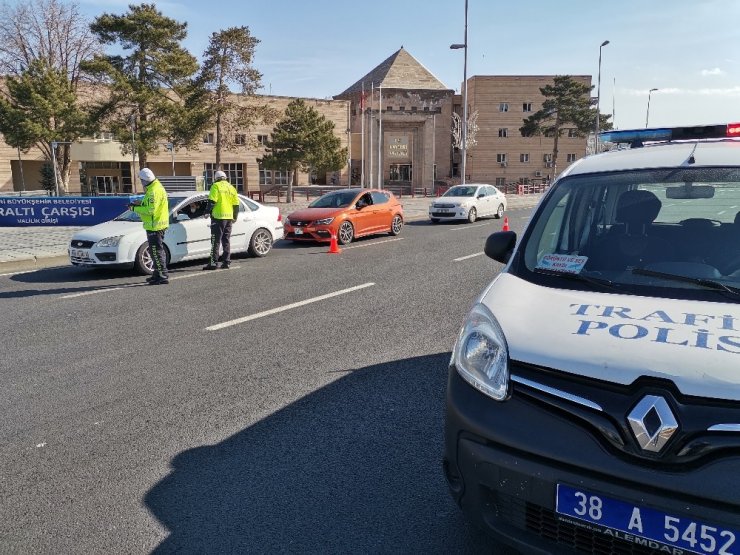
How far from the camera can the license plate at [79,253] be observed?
10402 millimetres

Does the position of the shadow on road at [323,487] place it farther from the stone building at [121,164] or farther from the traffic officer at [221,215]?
the stone building at [121,164]

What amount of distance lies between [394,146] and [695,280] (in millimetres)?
54602

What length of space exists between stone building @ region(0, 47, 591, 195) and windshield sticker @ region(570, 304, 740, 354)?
1521 inches

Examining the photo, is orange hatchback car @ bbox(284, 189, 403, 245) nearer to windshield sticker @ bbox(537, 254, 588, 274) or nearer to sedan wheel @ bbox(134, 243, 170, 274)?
sedan wheel @ bbox(134, 243, 170, 274)

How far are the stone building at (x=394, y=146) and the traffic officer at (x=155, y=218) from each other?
30666 millimetres

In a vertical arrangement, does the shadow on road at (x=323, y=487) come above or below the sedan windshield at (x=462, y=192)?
below

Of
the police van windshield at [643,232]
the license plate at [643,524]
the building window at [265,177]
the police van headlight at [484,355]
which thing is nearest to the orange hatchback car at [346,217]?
the police van windshield at [643,232]

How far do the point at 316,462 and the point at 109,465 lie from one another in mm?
1313

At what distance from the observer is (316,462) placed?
366cm

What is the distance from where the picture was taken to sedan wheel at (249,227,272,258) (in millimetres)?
12875

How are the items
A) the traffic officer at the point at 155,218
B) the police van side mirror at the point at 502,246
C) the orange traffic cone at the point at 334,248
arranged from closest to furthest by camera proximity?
1. the police van side mirror at the point at 502,246
2. the traffic officer at the point at 155,218
3. the orange traffic cone at the point at 334,248

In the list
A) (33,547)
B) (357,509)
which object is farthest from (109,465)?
(357,509)

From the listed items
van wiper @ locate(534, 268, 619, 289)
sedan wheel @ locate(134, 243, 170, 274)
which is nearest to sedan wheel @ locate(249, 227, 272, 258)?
sedan wheel @ locate(134, 243, 170, 274)

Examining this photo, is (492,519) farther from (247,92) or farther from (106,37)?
(106,37)
